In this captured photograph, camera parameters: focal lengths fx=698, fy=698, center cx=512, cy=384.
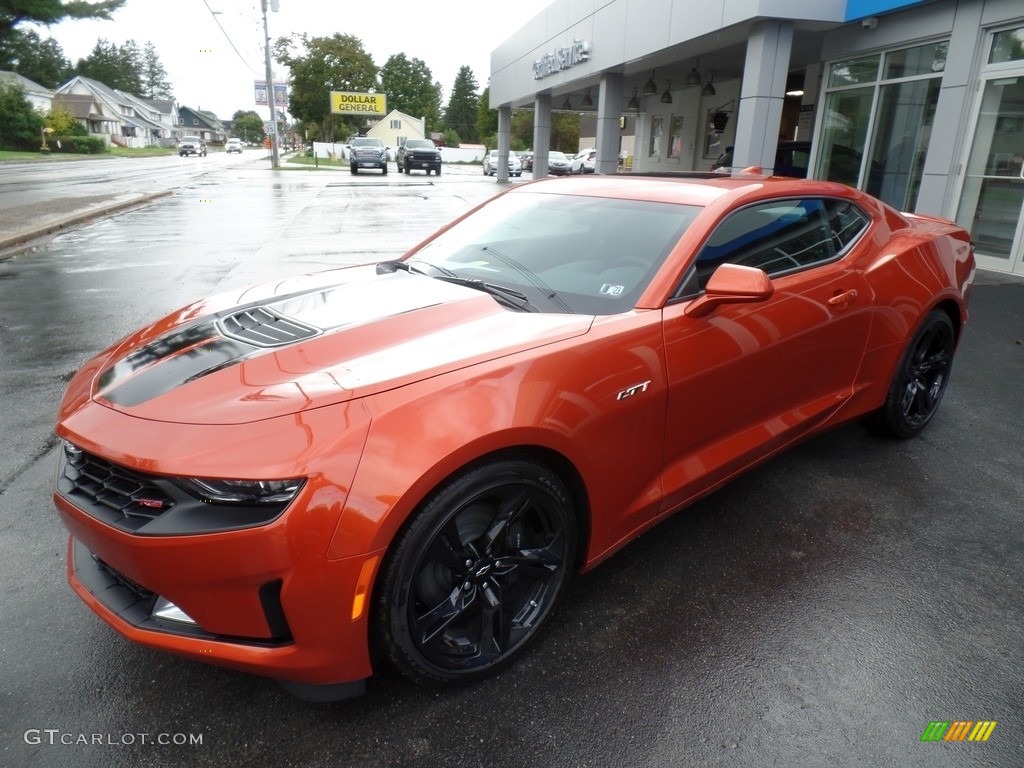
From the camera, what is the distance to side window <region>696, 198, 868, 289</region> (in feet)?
9.24

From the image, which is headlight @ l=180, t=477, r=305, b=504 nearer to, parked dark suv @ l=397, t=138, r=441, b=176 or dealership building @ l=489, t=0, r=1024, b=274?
dealership building @ l=489, t=0, r=1024, b=274

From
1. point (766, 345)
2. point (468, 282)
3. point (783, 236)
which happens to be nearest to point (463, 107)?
point (783, 236)

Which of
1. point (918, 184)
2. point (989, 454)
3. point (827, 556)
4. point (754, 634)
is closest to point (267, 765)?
point (754, 634)

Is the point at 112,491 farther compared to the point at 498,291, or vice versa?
the point at 498,291

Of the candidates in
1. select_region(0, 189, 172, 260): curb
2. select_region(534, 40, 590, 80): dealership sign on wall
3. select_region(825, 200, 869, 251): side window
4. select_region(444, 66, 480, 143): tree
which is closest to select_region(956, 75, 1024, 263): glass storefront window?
select_region(825, 200, 869, 251): side window

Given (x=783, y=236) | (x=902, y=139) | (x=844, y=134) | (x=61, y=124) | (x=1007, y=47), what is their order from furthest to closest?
(x=61, y=124)
(x=844, y=134)
(x=902, y=139)
(x=1007, y=47)
(x=783, y=236)

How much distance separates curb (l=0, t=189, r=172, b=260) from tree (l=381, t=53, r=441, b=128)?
98150 millimetres

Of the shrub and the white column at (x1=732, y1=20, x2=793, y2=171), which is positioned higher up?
the white column at (x1=732, y1=20, x2=793, y2=171)

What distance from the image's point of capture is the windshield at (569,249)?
2658mm

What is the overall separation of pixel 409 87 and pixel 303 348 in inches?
4743

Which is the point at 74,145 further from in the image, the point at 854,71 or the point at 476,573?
the point at 476,573

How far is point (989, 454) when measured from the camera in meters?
3.89

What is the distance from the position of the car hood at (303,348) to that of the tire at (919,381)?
229 centimetres

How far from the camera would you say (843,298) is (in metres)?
3.22
